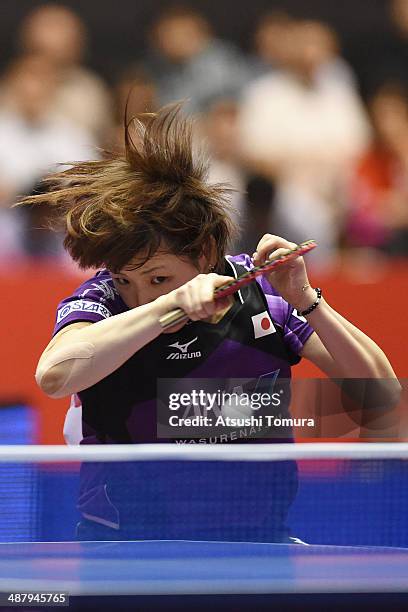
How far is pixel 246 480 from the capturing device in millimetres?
1497

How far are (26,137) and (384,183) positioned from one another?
5.60ft

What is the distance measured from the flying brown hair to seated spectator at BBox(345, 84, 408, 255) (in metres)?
2.93

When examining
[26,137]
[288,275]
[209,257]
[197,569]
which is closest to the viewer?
[197,569]

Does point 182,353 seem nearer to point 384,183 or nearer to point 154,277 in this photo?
point 154,277

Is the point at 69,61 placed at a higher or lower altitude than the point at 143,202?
higher

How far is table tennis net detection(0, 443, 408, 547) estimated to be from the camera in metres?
1.44

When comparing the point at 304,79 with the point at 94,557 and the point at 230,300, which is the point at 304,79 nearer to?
the point at 230,300

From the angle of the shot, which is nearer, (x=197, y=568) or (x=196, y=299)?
(x=197, y=568)

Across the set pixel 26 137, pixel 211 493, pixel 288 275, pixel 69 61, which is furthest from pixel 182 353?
pixel 69 61

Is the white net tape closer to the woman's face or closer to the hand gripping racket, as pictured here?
the hand gripping racket

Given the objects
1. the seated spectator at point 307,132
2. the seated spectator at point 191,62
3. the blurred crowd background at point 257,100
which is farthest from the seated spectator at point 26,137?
the seated spectator at point 307,132

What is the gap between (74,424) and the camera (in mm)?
1951

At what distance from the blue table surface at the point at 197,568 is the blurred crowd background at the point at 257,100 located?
3.10m

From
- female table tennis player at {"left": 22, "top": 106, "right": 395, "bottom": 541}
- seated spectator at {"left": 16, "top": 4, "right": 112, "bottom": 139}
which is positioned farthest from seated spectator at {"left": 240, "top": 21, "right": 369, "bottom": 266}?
female table tennis player at {"left": 22, "top": 106, "right": 395, "bottom": 541}
